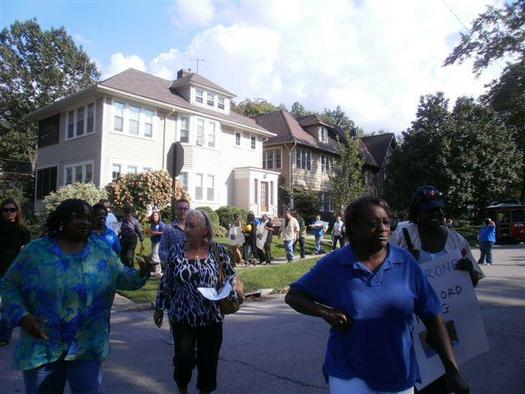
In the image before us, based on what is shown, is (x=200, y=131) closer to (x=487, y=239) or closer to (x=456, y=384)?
(x=487, y=239)

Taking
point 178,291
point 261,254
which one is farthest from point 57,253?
point 261,254

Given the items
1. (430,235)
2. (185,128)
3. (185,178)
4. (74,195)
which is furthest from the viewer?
(185,128)

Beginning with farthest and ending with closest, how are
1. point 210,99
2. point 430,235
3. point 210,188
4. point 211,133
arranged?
point 210,99
point 211,133
point 210,188
point 430,235

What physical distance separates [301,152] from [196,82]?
12.0 meters

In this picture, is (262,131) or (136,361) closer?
(136,361)

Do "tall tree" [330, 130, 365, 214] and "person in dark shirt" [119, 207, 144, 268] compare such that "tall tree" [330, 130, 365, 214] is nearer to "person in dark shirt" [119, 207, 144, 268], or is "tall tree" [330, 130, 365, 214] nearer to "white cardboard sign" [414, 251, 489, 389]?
"person in dark shirt" [119, 207, 144, 268]

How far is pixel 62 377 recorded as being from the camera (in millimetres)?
2984

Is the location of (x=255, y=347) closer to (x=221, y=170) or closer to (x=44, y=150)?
(x=221, y=170)

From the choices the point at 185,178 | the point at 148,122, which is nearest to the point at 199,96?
the point at 148,122

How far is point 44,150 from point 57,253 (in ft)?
93.8

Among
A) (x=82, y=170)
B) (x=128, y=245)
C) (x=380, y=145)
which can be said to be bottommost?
(x=128, y=245)

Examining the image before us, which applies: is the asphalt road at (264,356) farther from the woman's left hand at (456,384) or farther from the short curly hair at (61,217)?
the woman's left hand at (456,384)

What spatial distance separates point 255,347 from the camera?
653cm

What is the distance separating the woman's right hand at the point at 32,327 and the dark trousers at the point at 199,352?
1.34 meters
